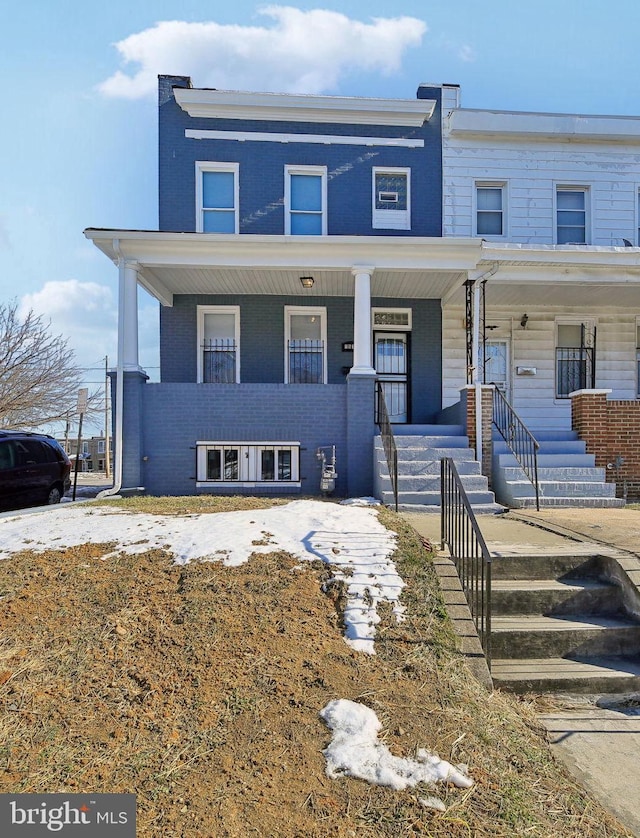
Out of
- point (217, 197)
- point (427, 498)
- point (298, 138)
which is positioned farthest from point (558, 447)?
point (217, 197)

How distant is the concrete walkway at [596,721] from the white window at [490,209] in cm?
775

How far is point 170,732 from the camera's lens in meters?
2.37

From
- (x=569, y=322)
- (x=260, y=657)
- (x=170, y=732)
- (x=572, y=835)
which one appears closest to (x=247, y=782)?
(x=170, y=732)

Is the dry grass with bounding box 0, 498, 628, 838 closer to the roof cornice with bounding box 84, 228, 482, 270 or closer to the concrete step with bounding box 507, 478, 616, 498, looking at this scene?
the concrete step with bounding box 507, 478, 616, 498

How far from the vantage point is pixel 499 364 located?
437 inches

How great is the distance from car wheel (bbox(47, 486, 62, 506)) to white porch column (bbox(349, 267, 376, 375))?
20.0 feet

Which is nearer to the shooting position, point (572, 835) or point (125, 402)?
point (572, 835)

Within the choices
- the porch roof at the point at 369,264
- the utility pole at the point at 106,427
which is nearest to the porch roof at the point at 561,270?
the porch roof at the point at 369,264

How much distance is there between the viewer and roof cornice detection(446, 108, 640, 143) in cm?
1101

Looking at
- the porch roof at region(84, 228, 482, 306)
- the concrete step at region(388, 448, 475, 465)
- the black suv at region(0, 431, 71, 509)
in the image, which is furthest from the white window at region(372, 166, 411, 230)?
the black suv at region(0, 431, 71, 509)

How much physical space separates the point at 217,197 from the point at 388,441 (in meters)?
6.84

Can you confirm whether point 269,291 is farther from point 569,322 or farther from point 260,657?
point 260,657

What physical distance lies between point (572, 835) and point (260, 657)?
1.68 m

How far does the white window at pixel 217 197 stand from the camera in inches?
418
